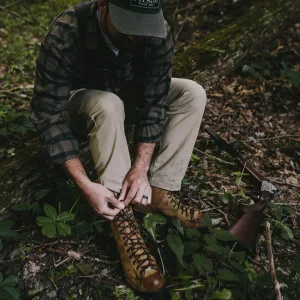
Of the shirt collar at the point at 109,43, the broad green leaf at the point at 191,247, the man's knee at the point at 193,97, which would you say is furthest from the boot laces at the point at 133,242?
the shirt collar at the point at 109,43

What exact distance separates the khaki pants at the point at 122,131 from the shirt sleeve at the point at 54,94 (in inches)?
5.9

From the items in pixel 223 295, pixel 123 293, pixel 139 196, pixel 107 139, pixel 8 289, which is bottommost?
pixel 123 293

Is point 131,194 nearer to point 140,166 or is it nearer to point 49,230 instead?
point 140,166

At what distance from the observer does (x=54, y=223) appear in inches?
82.6

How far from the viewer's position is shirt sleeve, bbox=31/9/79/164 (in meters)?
2.08

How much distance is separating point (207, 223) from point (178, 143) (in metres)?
0.57

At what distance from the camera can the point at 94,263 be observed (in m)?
2.19

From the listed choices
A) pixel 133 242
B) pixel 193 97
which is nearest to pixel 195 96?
pixel 193 97

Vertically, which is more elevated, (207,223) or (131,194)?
(131,194)

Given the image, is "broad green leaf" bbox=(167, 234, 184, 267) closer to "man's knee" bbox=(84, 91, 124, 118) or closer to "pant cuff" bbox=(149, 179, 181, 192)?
"pant cuff" bbox=(149, 179, 181, 192)

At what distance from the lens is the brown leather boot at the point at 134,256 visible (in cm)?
200

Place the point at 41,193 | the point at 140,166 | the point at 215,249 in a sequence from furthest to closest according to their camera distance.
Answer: the point at 41,193 < the point at 140,166 < the point at 215,249

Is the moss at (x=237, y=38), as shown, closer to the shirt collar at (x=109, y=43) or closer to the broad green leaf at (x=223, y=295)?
the shirt collar at (x=109, y=43)

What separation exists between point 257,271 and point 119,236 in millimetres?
861
